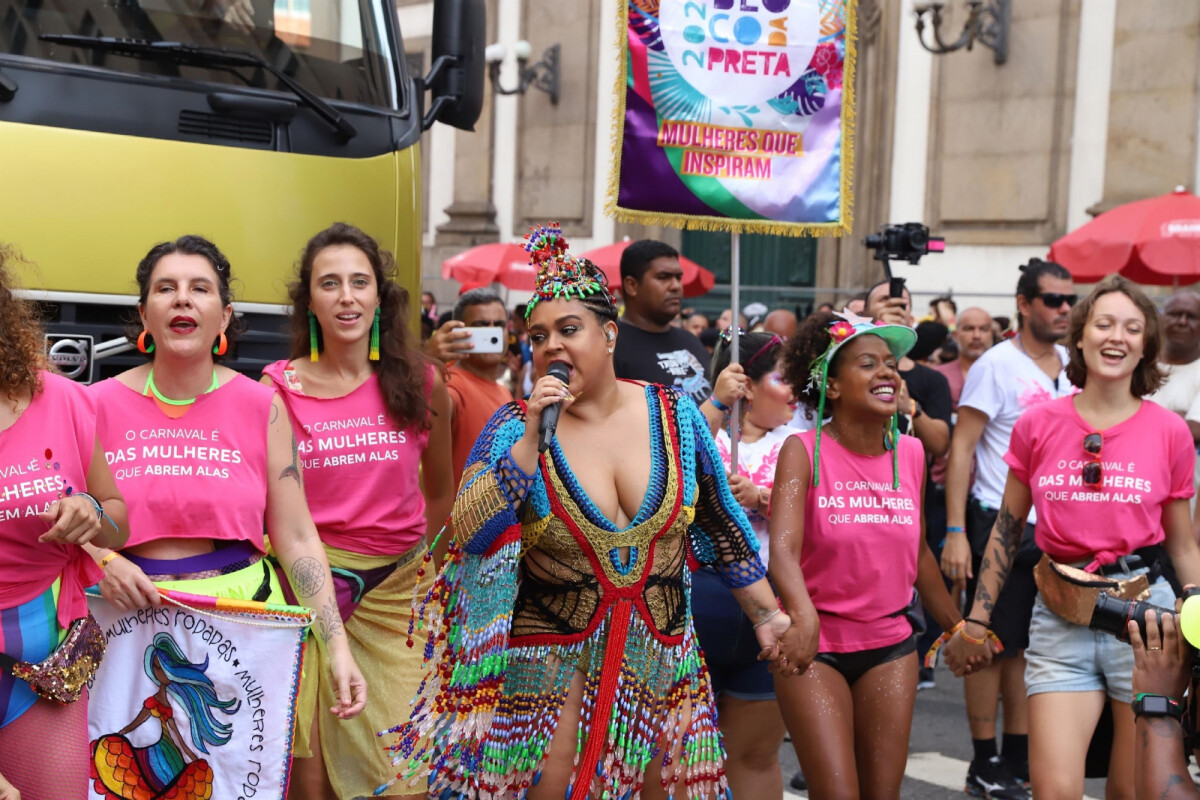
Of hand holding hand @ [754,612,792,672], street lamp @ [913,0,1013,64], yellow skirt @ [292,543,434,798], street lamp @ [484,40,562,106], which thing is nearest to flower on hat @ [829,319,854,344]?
hand holding hand @ [754,612,792,672]

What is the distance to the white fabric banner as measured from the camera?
12.3 ft

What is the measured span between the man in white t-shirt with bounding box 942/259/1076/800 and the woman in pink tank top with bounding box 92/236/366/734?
3.03 m

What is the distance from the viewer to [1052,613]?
16.2 feet

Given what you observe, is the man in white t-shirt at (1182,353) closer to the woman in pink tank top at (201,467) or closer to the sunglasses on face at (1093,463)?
the sunglasses on face at (1093,463)

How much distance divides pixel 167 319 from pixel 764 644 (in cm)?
188

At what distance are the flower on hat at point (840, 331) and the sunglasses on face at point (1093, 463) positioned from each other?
0.88 metres

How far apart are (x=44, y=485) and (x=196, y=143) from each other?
2171mm

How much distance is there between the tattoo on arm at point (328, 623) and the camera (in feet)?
13.3

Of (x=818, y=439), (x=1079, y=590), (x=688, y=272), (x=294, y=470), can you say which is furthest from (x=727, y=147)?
(x=688, y=272)

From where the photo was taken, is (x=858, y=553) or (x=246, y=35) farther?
(x=246, y=35)

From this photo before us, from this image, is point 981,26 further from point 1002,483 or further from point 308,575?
point 308,575

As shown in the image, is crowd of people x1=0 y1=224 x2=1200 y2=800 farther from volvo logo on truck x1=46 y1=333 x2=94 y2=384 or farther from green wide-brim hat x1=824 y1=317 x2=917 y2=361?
volvo logo on truck x1=46 y1=333 x2=94 y2=384

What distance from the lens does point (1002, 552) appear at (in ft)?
17.0

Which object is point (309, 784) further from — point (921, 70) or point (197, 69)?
point (921, 70)
